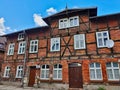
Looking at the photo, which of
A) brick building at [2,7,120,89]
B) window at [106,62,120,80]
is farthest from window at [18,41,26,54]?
window at [106,62,120,80]

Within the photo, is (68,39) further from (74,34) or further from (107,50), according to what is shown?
(107,50)

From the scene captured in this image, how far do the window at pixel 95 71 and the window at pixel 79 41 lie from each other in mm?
2246

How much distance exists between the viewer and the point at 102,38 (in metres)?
11.7

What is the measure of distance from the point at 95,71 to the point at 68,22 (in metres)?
6.38

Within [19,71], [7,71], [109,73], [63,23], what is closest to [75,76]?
[109,73]

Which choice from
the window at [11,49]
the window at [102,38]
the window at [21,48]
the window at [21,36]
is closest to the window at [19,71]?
the window at [21,48]

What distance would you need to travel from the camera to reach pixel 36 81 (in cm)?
1332

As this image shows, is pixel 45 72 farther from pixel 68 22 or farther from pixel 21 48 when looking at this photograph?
pixel 68 22

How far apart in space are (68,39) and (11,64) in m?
8.80

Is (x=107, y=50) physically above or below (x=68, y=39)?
below

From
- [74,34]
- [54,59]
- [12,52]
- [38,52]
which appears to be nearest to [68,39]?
[74,34]

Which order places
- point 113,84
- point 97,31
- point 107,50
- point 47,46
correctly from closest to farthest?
point 113,84, point 107,50, point 97,31, point 47,46

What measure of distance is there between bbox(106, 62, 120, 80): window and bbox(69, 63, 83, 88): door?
273 centimetres

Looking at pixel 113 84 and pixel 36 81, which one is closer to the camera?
pixel 113 84
